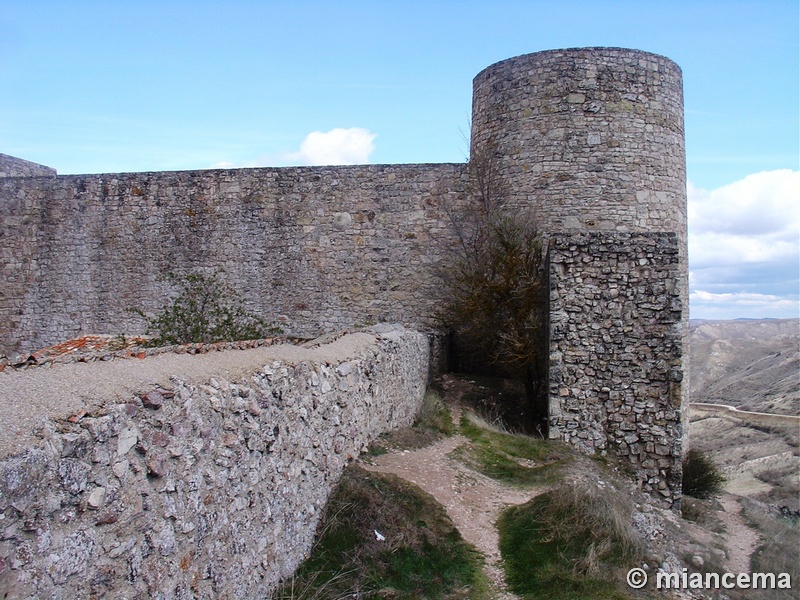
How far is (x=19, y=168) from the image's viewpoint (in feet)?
55.7

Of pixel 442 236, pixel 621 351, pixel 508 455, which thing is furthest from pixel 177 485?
pixel 442 236

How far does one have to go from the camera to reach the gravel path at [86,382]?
283 centimetres

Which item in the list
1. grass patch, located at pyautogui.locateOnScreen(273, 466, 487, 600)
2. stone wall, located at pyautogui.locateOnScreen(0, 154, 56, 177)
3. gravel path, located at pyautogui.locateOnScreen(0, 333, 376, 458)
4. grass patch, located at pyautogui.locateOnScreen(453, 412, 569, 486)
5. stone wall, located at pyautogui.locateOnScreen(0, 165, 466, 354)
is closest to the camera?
gravel path, located at pyautogui.locateOnScreen(0, 333, 376, 458)

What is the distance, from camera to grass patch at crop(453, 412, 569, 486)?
8430 mm

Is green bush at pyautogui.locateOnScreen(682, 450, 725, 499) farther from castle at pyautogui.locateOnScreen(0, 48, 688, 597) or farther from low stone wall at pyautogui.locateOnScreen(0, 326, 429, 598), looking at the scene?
low stone wall at pyautogui.locateOnScreen(0, 326, 429, 598)

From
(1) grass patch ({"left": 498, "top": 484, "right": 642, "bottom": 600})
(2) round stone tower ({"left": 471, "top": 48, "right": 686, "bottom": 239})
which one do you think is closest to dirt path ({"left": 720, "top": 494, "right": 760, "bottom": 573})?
(1) grass patch ({"left": 498, "top": 484, "right": 642, "bottom": 600})

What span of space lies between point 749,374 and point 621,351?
99.7 feet

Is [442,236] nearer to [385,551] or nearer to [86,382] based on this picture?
[385,551]

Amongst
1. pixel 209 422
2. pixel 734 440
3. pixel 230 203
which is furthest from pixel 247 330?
pixel 734 440

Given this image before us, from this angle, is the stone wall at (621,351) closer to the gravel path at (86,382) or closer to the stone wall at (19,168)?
the gravel path at (86,382)

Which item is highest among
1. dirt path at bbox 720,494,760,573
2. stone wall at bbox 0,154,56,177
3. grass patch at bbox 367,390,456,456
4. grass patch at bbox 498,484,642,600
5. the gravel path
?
stone wall at bbox 0,154,56,177

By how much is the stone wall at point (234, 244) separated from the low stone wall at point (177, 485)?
8544mm

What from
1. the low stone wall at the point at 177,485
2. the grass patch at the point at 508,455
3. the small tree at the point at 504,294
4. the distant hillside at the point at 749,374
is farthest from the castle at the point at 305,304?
the distant hillside at the point at 749,374

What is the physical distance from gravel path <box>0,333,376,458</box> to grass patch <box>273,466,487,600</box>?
57.0 inches
